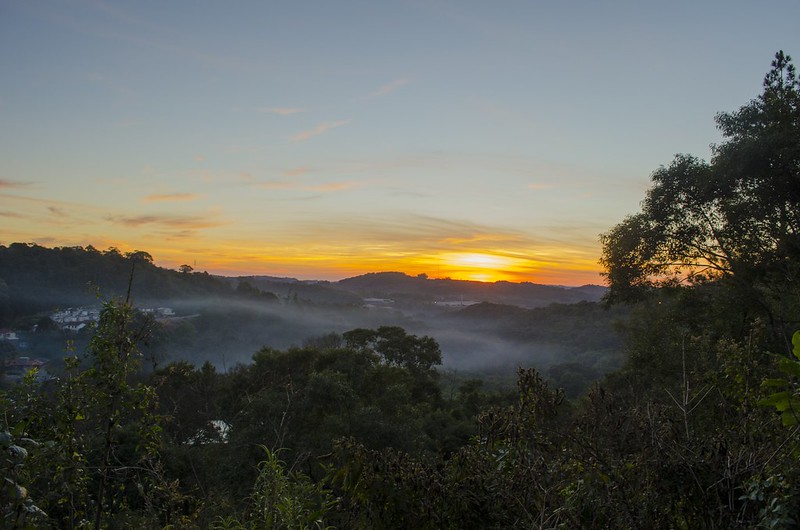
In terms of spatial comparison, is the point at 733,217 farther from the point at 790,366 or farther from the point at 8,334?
the point at 8,334

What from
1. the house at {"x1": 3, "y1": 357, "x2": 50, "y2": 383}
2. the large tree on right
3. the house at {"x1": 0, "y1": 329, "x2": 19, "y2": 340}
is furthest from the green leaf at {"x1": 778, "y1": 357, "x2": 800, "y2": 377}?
Answer: the house at {"x1": 0, "y1": 329, "x2": 19, "y2": 340}

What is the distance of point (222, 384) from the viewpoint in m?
20.3

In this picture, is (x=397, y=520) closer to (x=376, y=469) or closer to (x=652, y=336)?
(x=376, y=469)

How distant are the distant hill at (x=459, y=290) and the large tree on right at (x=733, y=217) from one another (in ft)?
255

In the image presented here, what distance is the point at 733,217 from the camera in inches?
429

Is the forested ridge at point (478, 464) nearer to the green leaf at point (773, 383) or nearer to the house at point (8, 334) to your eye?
the green leaf at point (773, 383)

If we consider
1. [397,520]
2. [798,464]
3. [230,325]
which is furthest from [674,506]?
[230,325]

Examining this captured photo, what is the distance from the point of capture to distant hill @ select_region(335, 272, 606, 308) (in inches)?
3987

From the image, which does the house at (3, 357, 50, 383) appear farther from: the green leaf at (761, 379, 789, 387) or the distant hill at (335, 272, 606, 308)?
the distant hill at (335, 272, 606, 308)

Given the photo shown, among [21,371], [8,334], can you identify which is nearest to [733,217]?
[21,371]

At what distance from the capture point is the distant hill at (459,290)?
10126 centimetres

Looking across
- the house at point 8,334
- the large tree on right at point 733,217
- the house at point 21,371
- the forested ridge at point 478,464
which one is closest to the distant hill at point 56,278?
the house at point 8,334

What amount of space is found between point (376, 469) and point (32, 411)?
2.08m

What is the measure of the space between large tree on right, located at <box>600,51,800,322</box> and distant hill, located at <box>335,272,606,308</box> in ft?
255
